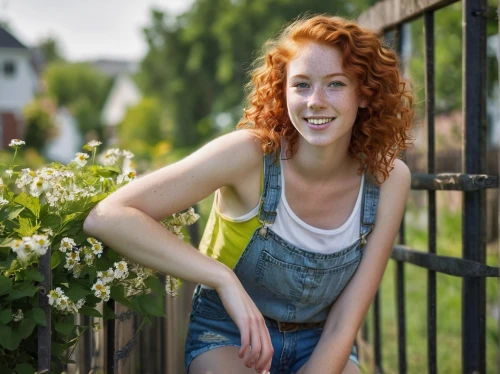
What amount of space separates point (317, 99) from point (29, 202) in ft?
2.90

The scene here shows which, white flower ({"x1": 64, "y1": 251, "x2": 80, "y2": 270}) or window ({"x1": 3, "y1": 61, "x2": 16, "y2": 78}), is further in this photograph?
window ({"x1": 3, "y1": 61, "x2": 16, "y2": 78})

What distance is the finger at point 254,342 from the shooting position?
202 cm

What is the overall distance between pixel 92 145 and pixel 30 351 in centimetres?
65

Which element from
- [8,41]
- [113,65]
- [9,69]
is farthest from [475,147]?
[113,65]

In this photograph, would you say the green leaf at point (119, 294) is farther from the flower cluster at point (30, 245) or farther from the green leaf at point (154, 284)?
the flower cluster at point (30, 245)

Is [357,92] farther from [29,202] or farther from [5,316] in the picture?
[5,316]

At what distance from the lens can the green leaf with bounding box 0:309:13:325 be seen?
1706 mm

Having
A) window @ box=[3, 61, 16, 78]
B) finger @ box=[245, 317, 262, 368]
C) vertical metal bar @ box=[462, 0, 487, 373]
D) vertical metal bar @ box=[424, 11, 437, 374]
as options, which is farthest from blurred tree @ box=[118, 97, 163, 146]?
finger @ box=[245, 317, 262, 368]

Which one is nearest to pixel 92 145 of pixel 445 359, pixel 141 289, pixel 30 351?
pixel 141 289

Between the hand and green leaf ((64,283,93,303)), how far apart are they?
0.38 meters

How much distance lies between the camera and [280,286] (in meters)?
2.39

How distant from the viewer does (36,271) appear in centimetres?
176

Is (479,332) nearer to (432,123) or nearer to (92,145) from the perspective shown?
(432,123)

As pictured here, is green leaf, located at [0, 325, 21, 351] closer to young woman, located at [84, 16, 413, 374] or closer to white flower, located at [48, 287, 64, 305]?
white flower, located at [48, 287, 64, 305]
